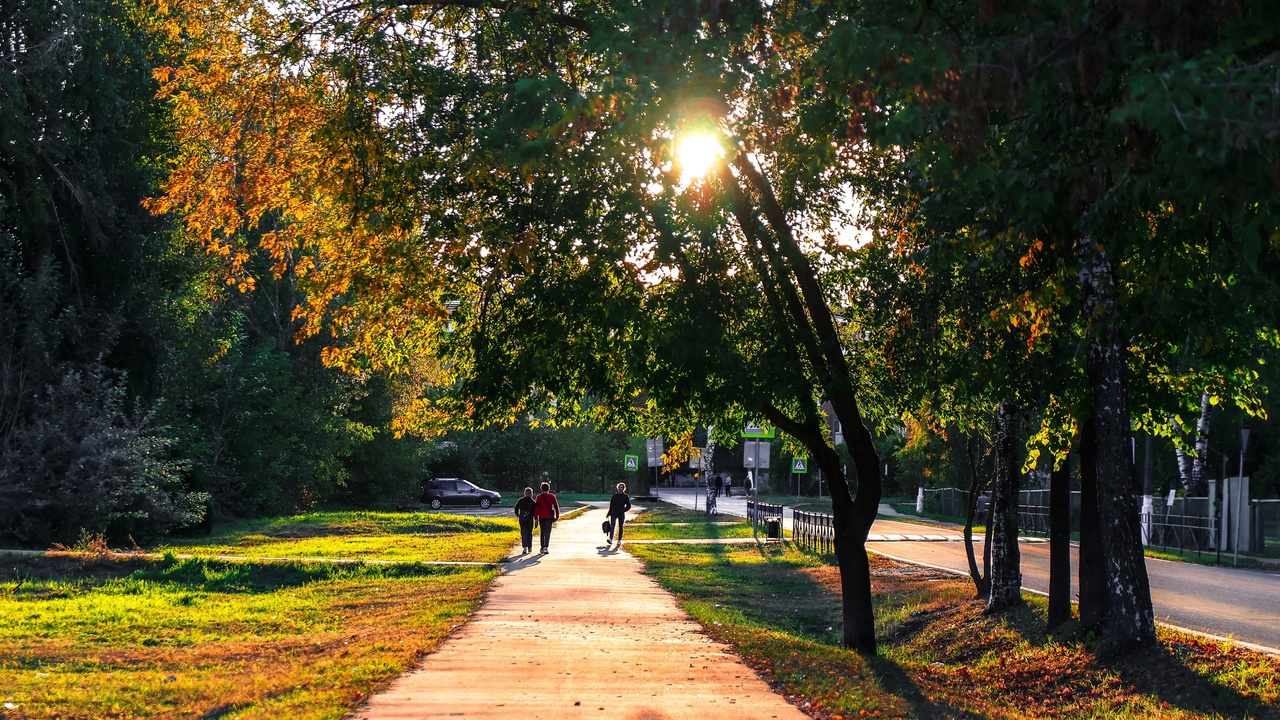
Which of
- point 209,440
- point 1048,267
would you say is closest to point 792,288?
point 1048,267

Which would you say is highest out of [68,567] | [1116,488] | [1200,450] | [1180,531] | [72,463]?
[1200,450]

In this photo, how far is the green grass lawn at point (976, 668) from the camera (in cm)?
941

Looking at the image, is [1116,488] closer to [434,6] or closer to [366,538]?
[434,6]

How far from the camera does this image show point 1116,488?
35.0 ft

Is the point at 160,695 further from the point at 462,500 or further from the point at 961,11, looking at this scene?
the point at 462,500

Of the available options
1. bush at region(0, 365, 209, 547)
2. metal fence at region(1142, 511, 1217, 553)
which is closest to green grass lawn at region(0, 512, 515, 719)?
bush at region(0, 365, 209, 547)

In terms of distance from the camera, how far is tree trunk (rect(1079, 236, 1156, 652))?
34.5 feet

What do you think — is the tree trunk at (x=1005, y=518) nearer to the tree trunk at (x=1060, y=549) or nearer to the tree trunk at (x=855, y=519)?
the tree trunk at (x=1060, y=549)

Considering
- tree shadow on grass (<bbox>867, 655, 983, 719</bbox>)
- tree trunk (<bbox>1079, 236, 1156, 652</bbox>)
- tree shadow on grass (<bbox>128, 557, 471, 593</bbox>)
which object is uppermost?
tree trunk (<bbox>1079, 236, 1156, 652</bbox>)

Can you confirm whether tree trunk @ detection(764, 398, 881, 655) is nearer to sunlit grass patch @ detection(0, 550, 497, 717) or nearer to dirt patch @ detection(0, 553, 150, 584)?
sunlit grass patch @ detection(0, 550, 497, 717)

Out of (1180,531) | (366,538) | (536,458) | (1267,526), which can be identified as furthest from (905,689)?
(536,458)

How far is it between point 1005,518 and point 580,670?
7204 millimetres

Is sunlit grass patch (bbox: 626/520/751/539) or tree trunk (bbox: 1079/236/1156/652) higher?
tree trunk (bbox: 1079/236/1156/652)

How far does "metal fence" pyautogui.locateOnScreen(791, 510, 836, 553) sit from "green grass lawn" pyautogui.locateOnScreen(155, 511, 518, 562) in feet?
25.3
